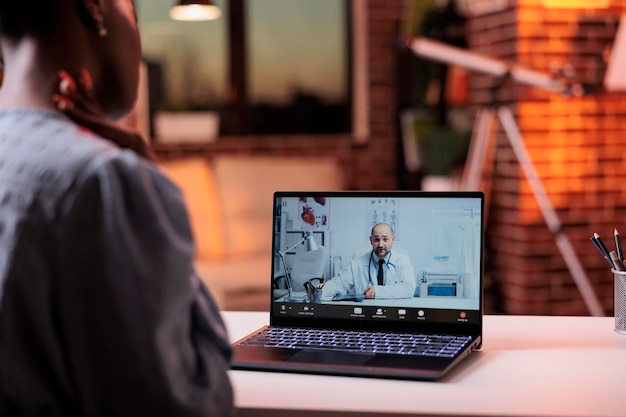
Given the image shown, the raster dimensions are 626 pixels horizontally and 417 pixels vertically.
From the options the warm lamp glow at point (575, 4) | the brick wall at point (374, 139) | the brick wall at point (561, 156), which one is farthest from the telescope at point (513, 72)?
the brick wall at point (374, 139)

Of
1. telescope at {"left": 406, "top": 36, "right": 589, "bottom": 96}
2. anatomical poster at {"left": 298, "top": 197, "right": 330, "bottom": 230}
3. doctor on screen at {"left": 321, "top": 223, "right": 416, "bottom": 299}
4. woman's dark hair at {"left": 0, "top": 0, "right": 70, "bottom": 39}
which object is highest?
telescope at {"left": 406, "top": 36, "right": 589, "bottom": 96}

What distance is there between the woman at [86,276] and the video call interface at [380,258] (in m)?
0.60

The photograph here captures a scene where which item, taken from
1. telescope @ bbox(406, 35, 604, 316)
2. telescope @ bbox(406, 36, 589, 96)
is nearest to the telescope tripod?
telescope @ bbox(406, 35, 604, 316)

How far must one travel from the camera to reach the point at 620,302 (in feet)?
4.71

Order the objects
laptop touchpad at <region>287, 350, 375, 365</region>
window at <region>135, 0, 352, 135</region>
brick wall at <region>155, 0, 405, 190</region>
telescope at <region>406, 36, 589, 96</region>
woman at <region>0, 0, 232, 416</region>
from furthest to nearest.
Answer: brick wall at <region>155, 0, 405, 190</region>, window at <region>135, 0, 352, 135</region>, telescope at <region>406, 36, 589, 96</region>, laptop touchpad at <region>287, 350, 375, 365</region>, woman at <region>0, 0, 232, 416</region>

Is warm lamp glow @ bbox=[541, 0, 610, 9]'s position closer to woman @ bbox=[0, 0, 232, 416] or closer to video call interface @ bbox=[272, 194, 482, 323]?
video call interface @ bbox=[272, 194, 482, 323]

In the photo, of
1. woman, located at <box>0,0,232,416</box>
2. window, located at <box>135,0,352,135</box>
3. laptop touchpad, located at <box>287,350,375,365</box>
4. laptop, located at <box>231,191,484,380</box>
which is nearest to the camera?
woman, located at <box>0,0,232,416</box>

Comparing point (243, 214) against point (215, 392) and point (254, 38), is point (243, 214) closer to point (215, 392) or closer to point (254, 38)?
point (254, 38)

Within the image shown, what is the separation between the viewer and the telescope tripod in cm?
359

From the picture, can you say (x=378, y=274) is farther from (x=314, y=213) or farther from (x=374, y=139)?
(x=374, y=139)

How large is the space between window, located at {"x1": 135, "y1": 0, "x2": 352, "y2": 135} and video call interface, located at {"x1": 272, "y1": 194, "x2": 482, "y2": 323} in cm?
375

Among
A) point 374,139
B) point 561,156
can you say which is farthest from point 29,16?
point 374,139

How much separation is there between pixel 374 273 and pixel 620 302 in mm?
422

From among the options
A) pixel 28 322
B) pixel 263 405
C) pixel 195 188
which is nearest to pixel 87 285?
pixel 28 322
